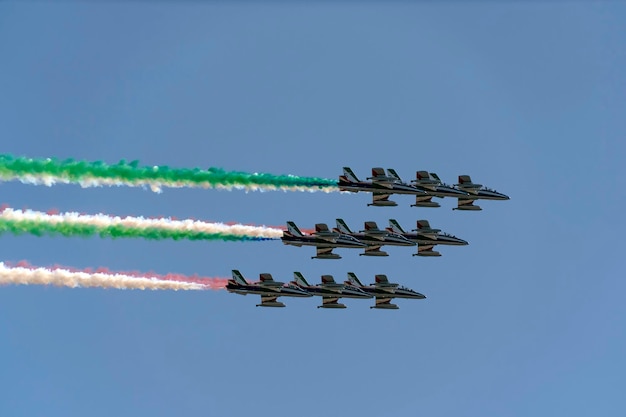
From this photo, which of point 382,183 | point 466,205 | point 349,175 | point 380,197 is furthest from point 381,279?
point 349,175

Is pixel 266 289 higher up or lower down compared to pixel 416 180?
lower down

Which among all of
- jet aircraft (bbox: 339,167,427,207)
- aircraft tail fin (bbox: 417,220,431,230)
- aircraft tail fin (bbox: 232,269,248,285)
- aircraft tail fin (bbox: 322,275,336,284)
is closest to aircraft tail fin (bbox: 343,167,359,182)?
jet aircraft (bbox: 339,167,427,207)

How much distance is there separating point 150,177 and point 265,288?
1748cm

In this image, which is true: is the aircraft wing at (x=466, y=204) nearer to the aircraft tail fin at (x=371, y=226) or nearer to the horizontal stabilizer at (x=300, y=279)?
the aircraft tail fin at (x=371, y=226)

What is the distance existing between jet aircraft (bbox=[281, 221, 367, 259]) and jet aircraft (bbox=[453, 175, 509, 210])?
11.1 metres

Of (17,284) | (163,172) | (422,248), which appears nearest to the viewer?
(17,284)

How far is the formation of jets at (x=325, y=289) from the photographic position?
13862cm

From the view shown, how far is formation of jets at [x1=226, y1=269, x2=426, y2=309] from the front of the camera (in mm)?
138625

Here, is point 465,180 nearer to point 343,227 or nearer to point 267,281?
point 343,227

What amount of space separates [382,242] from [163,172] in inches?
942

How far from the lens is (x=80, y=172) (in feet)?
402

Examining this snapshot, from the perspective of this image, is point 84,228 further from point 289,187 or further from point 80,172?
point 289,187

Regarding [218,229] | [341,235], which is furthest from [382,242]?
[218,229]

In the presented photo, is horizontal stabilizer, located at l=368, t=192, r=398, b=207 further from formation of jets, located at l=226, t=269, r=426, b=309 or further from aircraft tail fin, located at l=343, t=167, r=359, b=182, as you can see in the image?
formation of jets, located at l=226, t=269, r=426, b=309
